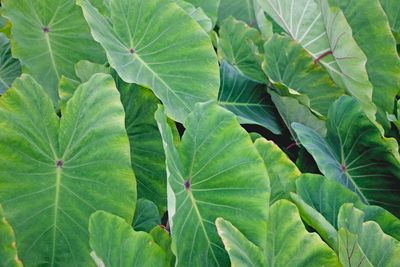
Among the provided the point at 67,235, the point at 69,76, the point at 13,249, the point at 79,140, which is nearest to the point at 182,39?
the point at 69,76

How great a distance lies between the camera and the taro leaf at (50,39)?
139 cm

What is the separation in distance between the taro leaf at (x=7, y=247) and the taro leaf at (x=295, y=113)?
31.2 inches

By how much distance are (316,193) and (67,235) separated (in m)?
0.51

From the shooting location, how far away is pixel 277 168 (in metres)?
1.25

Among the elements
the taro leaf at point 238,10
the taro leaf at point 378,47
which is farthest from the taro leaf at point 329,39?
the taro leaf at point 238,10

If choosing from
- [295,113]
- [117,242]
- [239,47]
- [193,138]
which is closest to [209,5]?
[239,47]

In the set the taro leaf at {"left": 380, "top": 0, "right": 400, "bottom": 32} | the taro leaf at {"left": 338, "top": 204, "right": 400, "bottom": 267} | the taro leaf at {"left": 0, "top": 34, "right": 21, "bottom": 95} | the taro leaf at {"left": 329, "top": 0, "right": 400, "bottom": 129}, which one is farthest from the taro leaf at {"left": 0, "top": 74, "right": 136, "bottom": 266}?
the taro leaf at {"left": 380, "top": 0, "right": 400, "bottom": 32}

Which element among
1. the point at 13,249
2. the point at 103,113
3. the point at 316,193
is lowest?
the point at 316,193

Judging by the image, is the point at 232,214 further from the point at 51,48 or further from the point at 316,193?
the point at 51,48

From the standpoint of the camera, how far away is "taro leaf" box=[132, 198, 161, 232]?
1.14m

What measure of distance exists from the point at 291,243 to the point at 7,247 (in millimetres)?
460

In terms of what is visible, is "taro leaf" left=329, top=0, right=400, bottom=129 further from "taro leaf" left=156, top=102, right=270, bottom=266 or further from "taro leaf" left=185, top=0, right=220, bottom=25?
"taro leaf" left=156, top=102, right=270, bottom=266

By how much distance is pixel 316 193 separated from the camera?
4.14ft

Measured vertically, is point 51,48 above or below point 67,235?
above
